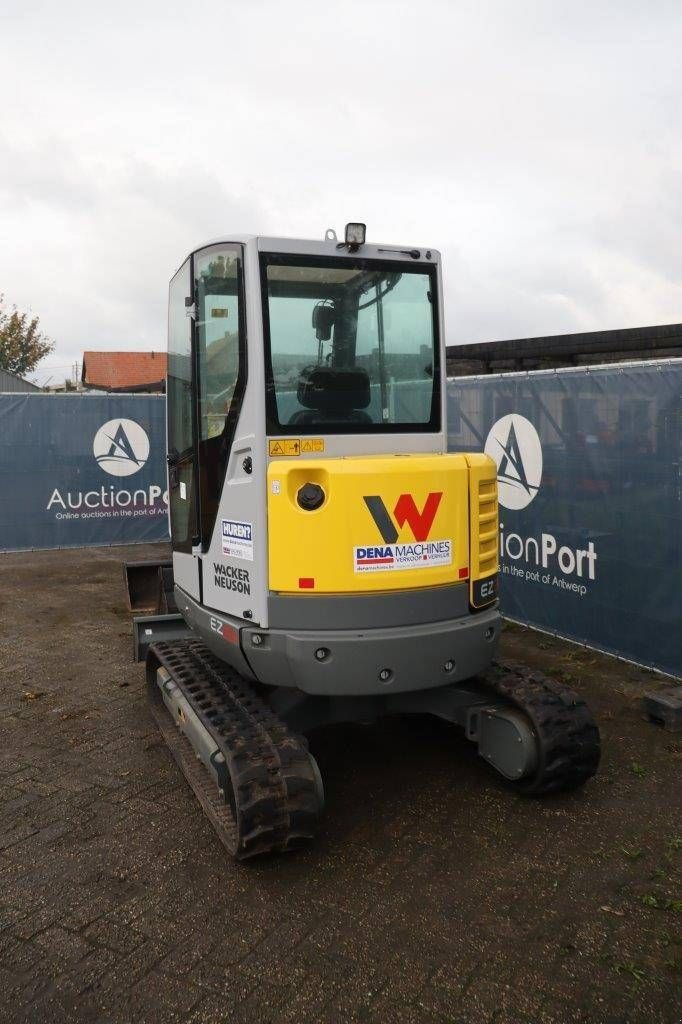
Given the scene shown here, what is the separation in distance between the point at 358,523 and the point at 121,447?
10.8m

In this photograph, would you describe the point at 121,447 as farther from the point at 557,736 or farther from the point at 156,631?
the point at 557,736

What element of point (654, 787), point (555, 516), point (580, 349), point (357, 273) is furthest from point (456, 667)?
point (580, 349)

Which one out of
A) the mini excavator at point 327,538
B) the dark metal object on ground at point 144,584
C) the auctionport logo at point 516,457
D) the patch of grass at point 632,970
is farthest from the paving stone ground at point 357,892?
the auctionport logo at point 516,457

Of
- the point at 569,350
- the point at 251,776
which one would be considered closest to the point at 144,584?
the point at 251,776

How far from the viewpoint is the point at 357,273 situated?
4.66m

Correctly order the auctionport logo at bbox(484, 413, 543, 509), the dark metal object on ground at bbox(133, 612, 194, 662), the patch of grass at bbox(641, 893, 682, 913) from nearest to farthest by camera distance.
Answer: the patch of grass at bbox(641, 893, 682, 913) < the dark metal object on ground at bbox(133, 612, 194, 662) < the auctionport logo at bbox(484, 413, 543, 509)

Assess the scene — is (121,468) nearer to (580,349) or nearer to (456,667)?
(580,349)

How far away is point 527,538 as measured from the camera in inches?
336

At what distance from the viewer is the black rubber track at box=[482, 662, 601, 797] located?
4.55m

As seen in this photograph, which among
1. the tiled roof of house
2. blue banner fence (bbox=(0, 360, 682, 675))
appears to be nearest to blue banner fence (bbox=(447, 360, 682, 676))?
blue banner fence (bbox=(0, 360, 682, 675))

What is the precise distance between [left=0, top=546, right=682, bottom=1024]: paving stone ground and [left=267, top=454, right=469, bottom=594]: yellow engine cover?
1453 millimetres

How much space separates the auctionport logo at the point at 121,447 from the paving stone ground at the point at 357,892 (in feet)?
28.2

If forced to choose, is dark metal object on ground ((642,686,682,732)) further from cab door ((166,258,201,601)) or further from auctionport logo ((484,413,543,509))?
cab door ((166,258,201,601))

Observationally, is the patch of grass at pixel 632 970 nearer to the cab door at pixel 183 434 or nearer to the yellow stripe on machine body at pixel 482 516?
the yellow stripe on machine body at pixel 482 516
